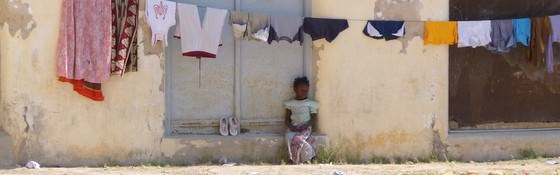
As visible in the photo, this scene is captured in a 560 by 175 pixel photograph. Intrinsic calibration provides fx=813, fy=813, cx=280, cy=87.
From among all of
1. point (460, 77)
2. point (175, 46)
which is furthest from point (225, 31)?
point (460, 77)

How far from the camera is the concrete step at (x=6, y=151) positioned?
8.22m

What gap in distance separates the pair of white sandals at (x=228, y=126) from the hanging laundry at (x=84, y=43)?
1450 mm

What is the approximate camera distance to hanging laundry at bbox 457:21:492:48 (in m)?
9.13

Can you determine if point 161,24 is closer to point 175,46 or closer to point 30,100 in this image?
point 175,46

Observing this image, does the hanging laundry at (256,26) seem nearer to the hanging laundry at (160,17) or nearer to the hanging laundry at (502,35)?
the hanging laundry at (160,17)

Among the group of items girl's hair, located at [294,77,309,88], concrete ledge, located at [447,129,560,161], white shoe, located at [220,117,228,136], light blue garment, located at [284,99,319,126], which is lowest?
concrete ledge, located at [447,129,560,161]

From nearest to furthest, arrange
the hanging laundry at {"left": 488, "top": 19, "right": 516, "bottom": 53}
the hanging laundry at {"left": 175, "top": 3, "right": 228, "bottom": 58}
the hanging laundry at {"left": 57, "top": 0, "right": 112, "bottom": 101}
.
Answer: the hanging laundry at {"left": 57, "top": 0, "right": 112, "bottom": 101} < the hanging laundry at {"left": 175, "top": 3, "right": 228, "bottom": 58} < the hanging laundry at {"left": 488, "top": 19, "right": 516, "bottom": 53}

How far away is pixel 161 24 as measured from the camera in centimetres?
840

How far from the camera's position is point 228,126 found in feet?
29.8

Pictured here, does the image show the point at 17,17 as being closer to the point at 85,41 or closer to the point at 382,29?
the point at 85,41

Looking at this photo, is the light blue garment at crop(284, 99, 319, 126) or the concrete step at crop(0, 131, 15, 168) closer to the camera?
the concrete step at crop(0, 131, 15, 168)

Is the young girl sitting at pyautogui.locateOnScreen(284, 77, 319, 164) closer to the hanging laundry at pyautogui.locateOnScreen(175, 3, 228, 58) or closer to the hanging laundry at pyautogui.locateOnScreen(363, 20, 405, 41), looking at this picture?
the hanging laundry at pyautogui.locateOnScreen(363, 20, 405, 41)

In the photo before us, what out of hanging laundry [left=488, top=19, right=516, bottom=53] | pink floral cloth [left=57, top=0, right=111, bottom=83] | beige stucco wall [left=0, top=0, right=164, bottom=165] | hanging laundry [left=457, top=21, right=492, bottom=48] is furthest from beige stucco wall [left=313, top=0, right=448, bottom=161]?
pink floral cloth [left=57, top=0, right=111, bottom=83]

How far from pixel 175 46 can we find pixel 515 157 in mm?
4214
